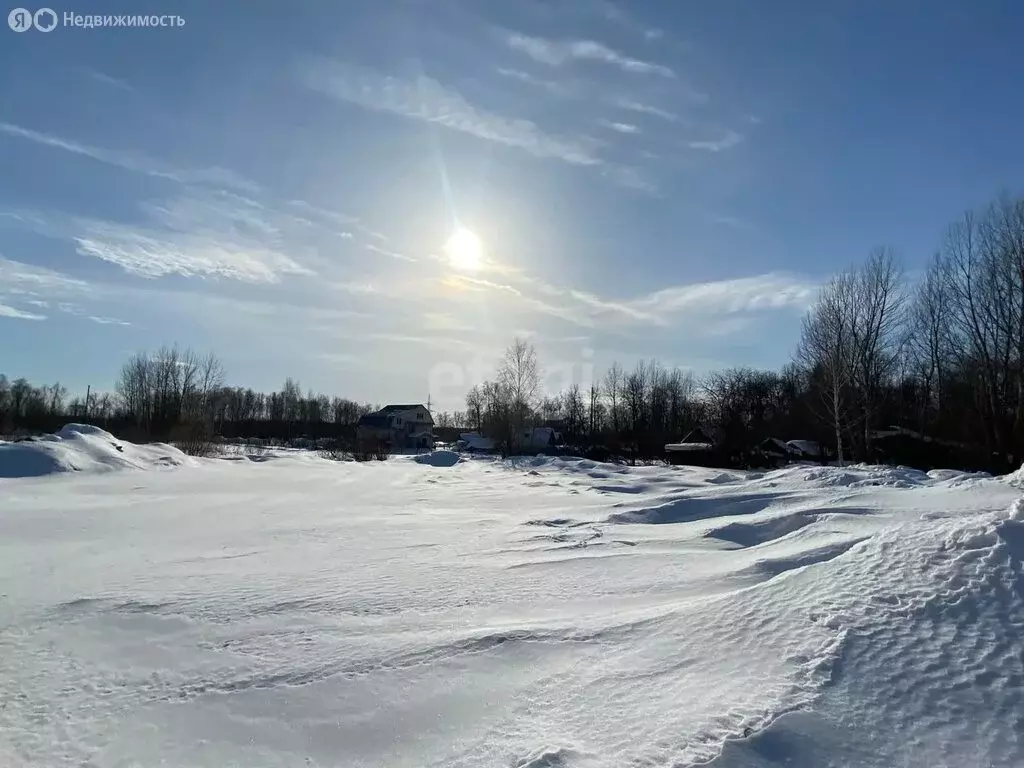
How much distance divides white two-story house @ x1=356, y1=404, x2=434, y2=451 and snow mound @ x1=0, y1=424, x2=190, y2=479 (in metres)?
47.9

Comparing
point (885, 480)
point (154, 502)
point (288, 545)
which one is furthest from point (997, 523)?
point (154, 502)

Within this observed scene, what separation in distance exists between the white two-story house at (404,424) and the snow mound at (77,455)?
47.9 metres

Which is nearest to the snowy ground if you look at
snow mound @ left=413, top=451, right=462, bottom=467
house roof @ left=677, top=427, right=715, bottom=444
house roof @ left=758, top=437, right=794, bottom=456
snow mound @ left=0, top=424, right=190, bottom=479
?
snow mound @ left=0, top=424, right=190, bottom=479

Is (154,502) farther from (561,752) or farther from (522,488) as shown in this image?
(561,752)

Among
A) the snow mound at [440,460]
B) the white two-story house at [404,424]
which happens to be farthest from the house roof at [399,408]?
the snow mound at [440,460]

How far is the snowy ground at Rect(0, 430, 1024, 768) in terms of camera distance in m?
3.45

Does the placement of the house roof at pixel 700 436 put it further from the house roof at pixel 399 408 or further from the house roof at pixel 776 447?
the house roof at pixel 399 408

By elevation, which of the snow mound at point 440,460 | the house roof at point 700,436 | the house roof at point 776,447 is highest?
the house roof at point 700,436

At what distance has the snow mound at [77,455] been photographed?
1814 centimetres

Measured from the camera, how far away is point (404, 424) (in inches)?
3076

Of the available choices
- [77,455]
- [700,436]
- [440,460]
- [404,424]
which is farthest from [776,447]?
[404,424]

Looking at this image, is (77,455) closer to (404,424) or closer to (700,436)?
(700,436)

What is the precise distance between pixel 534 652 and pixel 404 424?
245 feet

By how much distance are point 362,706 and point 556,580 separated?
11.0 ft
